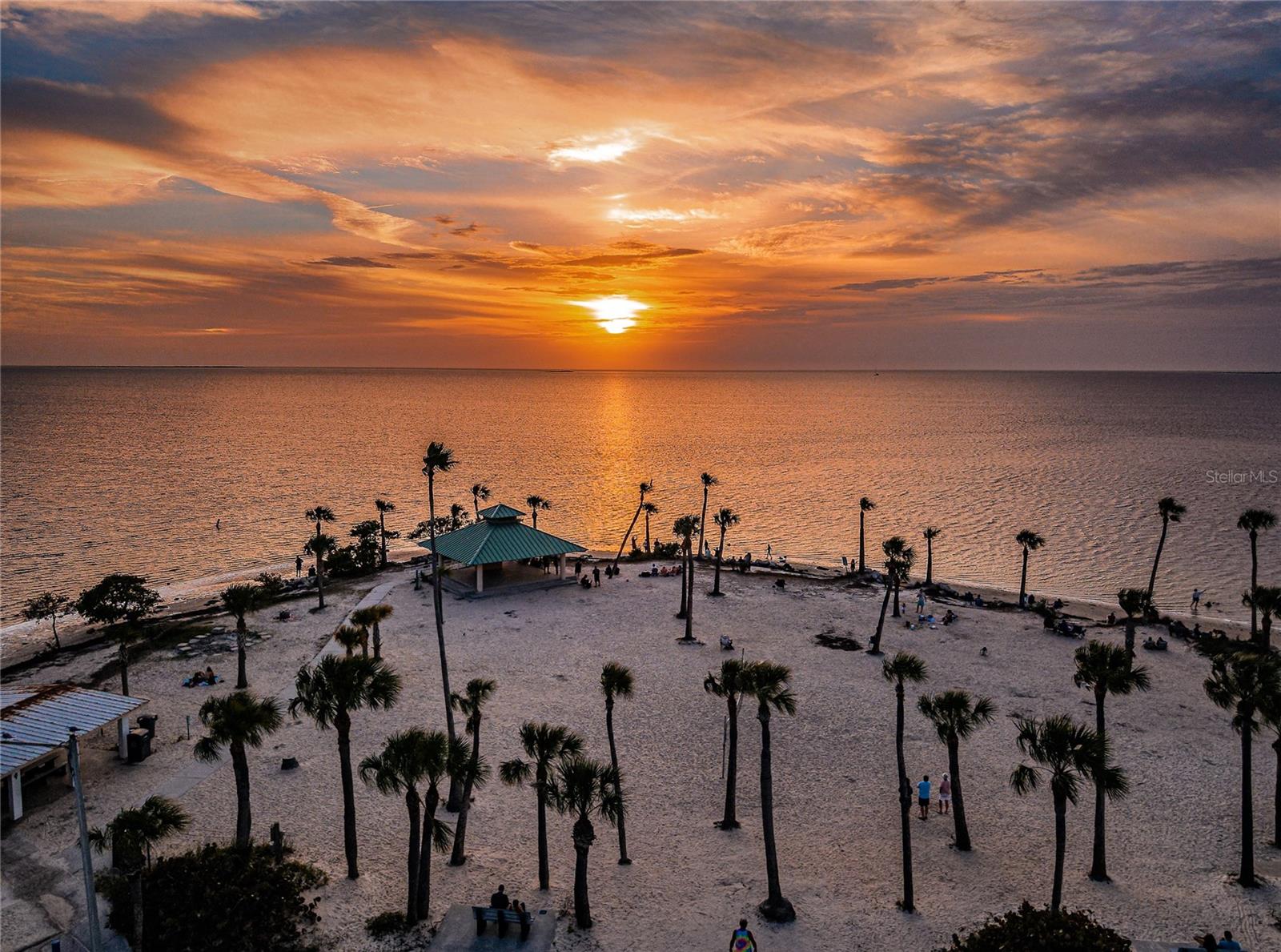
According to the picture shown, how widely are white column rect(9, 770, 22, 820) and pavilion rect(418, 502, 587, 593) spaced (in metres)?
25.6

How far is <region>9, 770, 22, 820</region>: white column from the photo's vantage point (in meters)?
22.1

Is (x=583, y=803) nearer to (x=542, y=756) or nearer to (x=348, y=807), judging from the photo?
(x=542, y=756)

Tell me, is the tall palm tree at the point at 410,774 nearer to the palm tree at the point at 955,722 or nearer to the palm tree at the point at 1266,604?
the palm tree at the point at 955,722

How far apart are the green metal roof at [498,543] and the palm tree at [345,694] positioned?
86.5 feet

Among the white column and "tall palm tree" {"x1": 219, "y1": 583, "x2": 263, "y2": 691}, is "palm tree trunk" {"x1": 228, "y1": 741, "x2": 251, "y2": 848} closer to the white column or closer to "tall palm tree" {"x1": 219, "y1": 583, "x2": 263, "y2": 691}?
the white column

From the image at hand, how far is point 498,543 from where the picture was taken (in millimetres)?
48312

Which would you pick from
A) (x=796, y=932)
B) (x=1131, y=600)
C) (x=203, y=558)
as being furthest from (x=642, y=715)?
(x=203, y=558)

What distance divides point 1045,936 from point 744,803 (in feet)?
34.6

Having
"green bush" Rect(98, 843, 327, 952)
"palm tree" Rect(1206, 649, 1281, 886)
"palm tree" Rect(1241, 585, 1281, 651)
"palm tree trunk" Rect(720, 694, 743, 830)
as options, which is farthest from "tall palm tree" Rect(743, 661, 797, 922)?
"palm tree" Rect(1241, 585, 1281, 651)

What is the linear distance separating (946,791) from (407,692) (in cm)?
2197

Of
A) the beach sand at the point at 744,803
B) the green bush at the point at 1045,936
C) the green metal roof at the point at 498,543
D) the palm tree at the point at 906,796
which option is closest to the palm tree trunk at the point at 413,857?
the beach sand at the point at 744,803

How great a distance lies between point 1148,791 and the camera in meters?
24.8

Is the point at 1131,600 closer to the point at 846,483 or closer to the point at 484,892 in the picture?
the point at 484,892

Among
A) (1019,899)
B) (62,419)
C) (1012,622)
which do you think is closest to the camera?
(1019,899)
